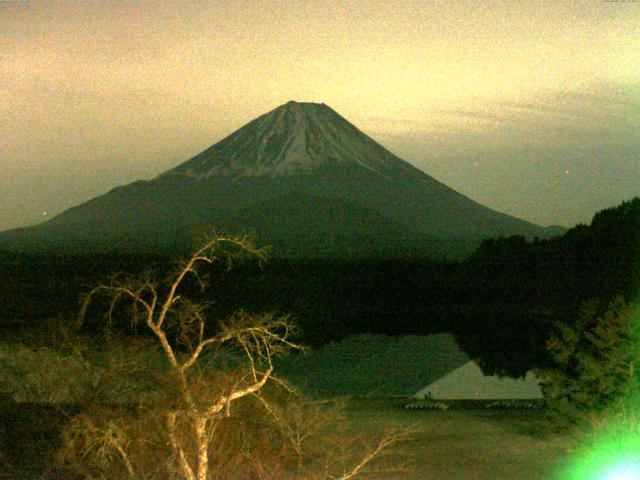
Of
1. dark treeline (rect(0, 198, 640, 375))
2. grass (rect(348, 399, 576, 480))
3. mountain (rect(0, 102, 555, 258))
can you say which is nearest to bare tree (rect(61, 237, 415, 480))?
grass (rect(348, 399, 576, 480))

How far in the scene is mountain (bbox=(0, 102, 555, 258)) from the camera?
270 feet

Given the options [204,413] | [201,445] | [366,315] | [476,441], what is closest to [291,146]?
[366,315]

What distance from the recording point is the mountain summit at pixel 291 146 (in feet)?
290

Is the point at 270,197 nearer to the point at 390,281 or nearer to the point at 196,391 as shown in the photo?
the point at 390,281

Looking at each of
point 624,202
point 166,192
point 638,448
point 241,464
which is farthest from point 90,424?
point 166,192

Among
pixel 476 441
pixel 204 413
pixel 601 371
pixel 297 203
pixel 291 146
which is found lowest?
pixel 476 441

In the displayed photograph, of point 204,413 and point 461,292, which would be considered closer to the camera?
point 204,413

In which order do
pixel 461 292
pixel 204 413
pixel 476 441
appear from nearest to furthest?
pixel 204 413 < pixel 476 441 < pixel 461 292

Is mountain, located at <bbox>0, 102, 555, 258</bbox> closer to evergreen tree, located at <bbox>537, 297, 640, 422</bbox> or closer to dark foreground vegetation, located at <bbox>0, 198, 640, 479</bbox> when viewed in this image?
dark foreground vegetation, located at <bbox>0, 198, 640, 479</bbox>

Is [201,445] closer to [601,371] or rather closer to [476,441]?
[476,441]

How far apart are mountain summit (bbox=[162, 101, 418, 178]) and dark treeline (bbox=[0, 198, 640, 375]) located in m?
45.8

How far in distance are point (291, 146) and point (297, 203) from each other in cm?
664

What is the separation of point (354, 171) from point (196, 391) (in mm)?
92677

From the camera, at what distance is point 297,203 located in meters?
88.2
